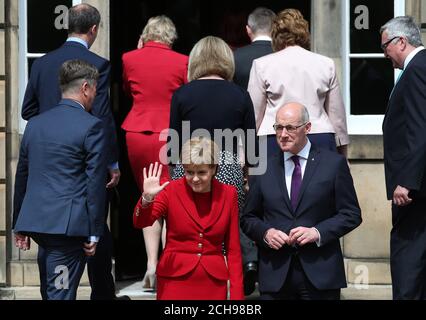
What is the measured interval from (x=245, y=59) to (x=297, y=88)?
82 cm

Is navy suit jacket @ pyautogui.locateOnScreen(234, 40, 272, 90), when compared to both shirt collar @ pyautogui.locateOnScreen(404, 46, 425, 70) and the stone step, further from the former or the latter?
the stone step

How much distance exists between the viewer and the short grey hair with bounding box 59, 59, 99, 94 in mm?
8180

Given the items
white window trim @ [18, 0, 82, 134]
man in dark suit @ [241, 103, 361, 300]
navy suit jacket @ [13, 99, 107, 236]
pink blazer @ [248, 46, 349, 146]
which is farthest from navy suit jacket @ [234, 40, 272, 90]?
navy suit jacket @ [13, 99, 107, 236]

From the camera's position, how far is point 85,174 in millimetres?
8070

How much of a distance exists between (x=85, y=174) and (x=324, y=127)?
72.8 inches

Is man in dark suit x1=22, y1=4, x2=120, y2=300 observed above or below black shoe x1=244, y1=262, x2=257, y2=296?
above

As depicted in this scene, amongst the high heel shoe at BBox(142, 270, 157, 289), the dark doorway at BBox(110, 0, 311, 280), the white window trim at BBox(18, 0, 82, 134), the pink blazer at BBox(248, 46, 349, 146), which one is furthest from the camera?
the dark doorway at BBox(110, 0, 311, 280)

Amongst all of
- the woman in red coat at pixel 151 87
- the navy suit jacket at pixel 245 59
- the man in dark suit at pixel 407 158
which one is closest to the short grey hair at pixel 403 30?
the man in dark suit at pixel 407 158

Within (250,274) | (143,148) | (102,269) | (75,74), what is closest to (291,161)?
(75,74)

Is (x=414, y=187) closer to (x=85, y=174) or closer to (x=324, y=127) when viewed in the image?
(x=324, y=127)

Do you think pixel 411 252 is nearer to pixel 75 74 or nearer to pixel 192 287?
pixel 192 287

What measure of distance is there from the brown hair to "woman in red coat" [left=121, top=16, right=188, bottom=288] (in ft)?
3.21

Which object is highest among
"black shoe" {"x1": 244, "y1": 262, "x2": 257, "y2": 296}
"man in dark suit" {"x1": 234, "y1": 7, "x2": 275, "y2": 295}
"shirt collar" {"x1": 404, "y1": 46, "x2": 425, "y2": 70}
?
"man in dark suit" {"x1": 234, "y1": 7, "x2": 275, "y2": 295}

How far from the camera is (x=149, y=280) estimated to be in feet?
33.9
